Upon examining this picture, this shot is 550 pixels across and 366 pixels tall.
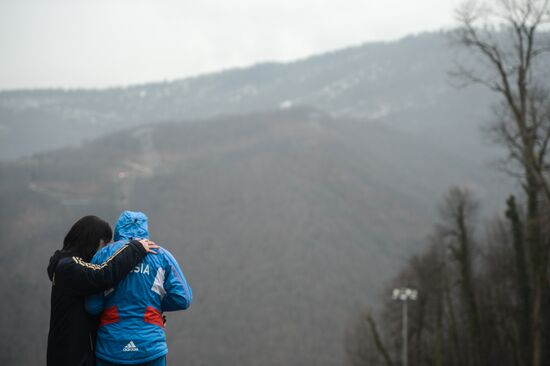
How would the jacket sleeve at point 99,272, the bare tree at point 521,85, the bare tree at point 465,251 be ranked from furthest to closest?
the bare tree at point 465,251
the bare tree at point 521,85
the jacket sleeve at point 99,272

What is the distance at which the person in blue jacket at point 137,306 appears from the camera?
4.93m

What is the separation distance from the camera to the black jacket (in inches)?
191

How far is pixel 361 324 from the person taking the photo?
46.1 meters

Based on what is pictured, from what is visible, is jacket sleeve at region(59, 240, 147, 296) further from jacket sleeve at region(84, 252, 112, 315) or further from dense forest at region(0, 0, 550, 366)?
dense forest at region(0, 0, 550, 366)

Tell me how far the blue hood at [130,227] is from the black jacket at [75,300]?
0.30 meters

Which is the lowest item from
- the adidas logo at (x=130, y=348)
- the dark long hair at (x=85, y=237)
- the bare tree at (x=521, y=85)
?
the adidas logo at (x=130, y=348)

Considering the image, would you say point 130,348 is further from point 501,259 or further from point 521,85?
point 501,259

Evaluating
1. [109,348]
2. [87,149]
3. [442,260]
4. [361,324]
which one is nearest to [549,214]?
[109,348]

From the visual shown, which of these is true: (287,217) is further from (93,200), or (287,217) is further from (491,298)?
(491,298)

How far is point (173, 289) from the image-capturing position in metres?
5.18

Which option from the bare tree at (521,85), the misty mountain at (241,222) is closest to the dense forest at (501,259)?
the bare tree at (521,85)

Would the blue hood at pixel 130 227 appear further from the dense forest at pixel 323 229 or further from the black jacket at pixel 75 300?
the dense forest at pixel 323 229

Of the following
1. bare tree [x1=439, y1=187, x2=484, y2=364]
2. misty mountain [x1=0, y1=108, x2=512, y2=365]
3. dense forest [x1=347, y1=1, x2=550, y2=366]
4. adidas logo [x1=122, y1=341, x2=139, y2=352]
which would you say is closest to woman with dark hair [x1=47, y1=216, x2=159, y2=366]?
adidas logo [x1=122, y1=341, x2=139, y2=352]

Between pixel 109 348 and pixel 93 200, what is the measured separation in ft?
324
